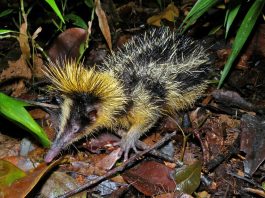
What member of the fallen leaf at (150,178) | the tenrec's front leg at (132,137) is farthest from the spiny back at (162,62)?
the fallen leaf at (150,178)

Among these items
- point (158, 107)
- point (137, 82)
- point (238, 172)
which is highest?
point (137, 82)

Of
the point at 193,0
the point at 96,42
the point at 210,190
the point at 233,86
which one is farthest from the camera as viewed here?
the point at 193,0

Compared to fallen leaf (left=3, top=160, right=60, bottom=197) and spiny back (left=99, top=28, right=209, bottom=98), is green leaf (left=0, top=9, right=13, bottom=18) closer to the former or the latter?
spiny back (left=99, top=28, right=209, bottom=98)

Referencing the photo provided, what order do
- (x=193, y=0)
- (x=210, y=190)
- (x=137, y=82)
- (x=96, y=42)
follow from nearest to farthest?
1. (x=210, y=190)
2. (x=137, y=82)
3. (x=96, y=42)
4. (x=193, y=0)

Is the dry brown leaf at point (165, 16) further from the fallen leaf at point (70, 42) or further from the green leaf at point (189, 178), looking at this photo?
the green leaf at point (189, 178)

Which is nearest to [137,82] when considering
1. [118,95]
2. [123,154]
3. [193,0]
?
[118,95]

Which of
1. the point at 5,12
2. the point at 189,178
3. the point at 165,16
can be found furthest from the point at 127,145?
the point at 165,16

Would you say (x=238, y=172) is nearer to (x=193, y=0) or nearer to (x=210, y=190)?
(x=210, y=190)

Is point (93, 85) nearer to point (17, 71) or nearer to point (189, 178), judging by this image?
point (189, 178)
